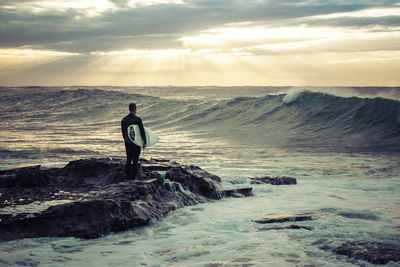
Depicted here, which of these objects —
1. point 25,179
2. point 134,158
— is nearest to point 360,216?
point 134,158

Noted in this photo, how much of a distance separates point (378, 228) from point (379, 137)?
13.0 metres

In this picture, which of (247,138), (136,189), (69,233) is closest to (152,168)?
(136,189)

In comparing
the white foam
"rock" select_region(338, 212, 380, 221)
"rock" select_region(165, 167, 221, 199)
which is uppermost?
the white foam

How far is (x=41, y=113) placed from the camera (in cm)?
3428

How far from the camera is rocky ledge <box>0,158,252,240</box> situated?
17.2ft

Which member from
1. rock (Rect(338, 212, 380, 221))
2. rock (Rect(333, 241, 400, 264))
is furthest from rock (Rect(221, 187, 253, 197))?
rock (Rect(333, 241, 400, 264))

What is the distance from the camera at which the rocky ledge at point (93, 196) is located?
5.25m

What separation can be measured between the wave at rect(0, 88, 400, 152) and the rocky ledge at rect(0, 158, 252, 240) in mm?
9064

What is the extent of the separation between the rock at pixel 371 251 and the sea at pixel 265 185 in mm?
103

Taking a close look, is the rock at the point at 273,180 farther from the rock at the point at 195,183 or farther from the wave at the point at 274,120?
the wave at the point at 274,120

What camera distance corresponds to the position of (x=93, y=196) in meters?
6.27

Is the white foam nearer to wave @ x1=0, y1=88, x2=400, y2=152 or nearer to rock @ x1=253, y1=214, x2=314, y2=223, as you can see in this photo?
wave @ x1=0, y1=88, x2=400, y2=152

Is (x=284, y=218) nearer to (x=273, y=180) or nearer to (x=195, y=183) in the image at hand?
(x=195, y=183)

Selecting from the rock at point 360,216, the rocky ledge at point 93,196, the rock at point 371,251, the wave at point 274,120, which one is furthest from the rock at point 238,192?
the wave at point 274,120
